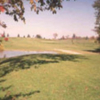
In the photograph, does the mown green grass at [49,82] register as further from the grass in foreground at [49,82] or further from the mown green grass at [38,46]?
the mown green grass at [38,46]

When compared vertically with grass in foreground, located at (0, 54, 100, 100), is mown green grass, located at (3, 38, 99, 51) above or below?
below

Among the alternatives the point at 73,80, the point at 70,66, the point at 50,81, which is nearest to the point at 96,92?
the point at 73,80

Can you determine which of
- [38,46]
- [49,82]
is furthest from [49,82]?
[38,46]

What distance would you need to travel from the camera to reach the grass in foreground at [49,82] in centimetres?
940

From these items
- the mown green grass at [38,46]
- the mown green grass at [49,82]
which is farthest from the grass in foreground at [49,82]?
the mown green grass at [38,46]

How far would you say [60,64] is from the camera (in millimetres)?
14195

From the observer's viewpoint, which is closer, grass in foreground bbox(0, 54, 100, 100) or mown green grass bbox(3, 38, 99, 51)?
grass in foreground bbox(0, 54, 100, 100)

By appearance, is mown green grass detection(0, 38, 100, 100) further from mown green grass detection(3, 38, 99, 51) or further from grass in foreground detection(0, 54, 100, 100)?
mown green grass detection(3, 38, 99, 51)

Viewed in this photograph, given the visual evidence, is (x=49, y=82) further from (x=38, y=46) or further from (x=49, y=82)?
(x=38, y=46)

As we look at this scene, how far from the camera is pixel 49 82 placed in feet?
36.0

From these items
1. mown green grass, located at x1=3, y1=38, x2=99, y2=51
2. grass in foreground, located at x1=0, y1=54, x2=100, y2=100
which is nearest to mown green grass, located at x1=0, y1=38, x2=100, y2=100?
grass in foreground, located at x1=0, y1=54, x2=100, y2=100

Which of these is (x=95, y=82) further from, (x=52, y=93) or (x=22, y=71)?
(x=22, y=71)

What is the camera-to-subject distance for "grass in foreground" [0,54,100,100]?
940 cm

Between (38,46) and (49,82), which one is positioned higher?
(49,82)
